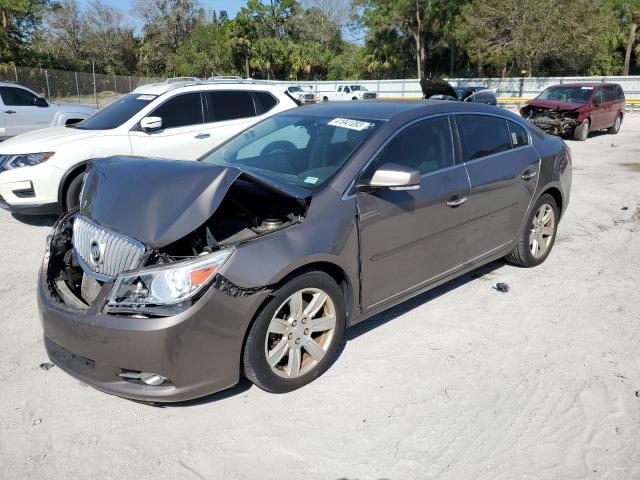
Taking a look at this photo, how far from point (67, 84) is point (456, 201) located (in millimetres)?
34125

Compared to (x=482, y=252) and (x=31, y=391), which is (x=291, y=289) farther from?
(x=482, y=252)

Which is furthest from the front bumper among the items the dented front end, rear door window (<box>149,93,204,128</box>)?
rear door window (<box>149,93,204,128</box>)

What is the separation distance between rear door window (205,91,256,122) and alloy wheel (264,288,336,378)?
5.26 metres

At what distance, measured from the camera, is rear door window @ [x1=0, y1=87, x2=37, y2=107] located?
1379cm

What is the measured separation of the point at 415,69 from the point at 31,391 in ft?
179

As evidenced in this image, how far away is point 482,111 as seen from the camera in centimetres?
468

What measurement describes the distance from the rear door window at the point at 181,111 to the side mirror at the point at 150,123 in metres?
0.33

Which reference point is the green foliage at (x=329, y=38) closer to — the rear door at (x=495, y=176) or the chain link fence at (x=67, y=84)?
the chain link fence at (x=67, y=84)

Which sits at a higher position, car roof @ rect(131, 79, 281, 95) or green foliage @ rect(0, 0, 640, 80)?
green foliage @ rect(0, 0, 640, 80)

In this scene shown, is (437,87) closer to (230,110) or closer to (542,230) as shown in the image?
(230,110)

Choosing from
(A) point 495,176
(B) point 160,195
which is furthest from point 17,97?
(A) point 495,176

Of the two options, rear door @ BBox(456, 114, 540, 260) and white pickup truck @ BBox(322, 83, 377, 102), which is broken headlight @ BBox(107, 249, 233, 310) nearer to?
rear door @ BBox(456, 114, 540, 260)

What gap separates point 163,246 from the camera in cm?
295

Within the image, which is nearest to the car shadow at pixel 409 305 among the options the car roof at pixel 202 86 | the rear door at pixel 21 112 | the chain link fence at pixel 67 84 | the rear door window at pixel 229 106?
Answer: the rear door window at pixel 229 106
